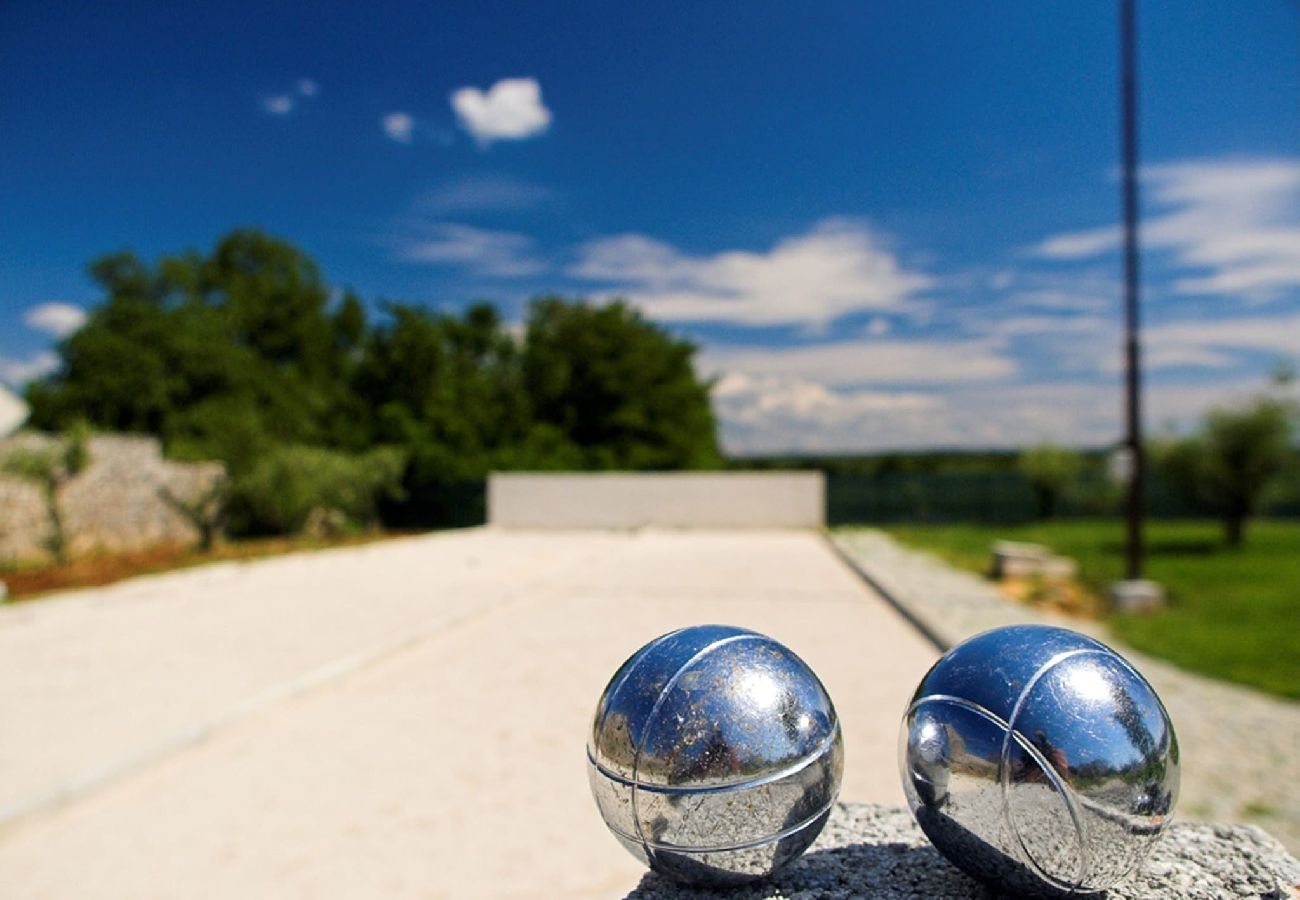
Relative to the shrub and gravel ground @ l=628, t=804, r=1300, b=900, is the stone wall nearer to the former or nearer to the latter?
the shrub

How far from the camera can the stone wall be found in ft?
62.6

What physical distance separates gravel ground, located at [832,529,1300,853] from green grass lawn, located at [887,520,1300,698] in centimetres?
68

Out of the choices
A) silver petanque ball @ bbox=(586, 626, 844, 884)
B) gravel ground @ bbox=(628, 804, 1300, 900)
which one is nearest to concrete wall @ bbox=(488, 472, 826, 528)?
gravel ground @ bbox=(628, 804, 1300, 900)

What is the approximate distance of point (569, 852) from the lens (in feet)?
14.5

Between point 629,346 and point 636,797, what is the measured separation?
42.3 m

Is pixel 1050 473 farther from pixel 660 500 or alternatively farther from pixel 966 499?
pixel 660 500

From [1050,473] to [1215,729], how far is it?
27.9 m

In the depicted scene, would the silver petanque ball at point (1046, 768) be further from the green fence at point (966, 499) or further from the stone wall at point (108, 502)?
the green fence at point (966, 499)

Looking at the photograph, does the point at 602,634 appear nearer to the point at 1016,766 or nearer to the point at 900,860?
the point at 900,860

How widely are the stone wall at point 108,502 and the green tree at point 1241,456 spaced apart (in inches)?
1050

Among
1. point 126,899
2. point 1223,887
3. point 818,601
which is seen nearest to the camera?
point 1223,887

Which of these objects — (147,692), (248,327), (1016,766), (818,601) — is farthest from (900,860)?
(248,327)

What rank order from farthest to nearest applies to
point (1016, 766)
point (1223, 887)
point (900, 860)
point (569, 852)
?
point (569, 852)
point (900, 860)
point (1223, 887)
point (1016, 766)

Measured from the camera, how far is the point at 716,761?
8.71 feet
